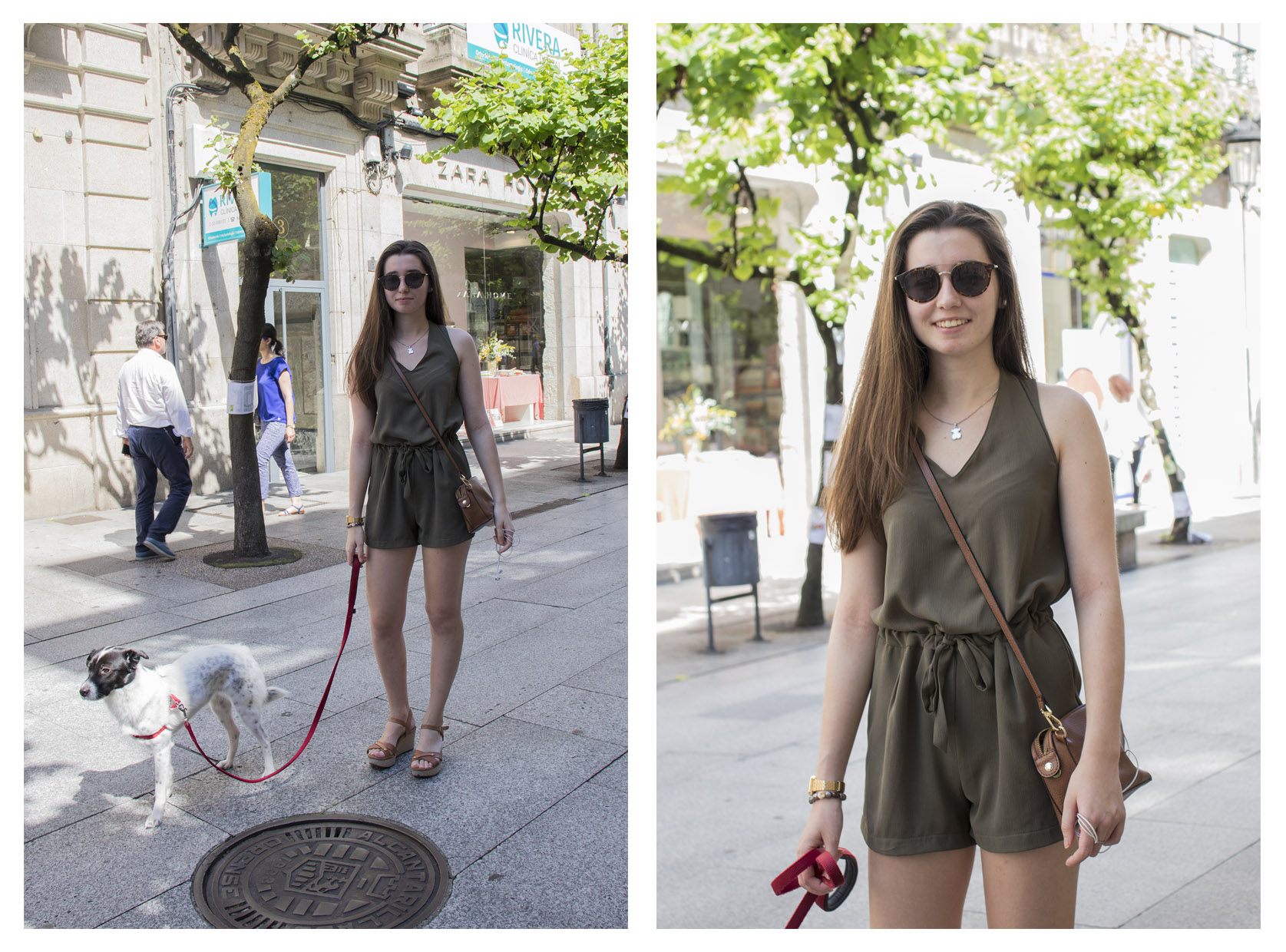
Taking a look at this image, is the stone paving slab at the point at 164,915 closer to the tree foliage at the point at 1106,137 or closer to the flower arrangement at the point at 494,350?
the flower arrangement at the point at 494,350

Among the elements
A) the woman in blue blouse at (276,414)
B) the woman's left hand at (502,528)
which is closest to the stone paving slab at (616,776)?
the woman's left hand at (502,528)

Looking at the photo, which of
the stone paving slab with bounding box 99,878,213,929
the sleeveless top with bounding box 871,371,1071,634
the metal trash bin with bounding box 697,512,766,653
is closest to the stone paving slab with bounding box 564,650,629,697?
the stone paving slab with bounding box 99,878,213,929

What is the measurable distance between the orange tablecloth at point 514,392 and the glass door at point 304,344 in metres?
0.38

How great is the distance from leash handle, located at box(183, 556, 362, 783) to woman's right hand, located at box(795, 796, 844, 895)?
4.26 ft

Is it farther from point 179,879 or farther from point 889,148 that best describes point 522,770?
point 889,148

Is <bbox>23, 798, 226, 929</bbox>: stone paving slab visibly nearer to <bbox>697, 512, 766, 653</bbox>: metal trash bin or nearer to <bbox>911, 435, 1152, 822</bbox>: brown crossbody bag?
<bbox>911, 435, 1152, 822</bbox>: brown crossbody bag

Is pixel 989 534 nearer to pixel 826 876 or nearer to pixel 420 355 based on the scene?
pixel 826 876

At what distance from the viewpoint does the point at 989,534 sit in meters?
1.73

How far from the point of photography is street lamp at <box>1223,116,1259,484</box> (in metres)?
7.35

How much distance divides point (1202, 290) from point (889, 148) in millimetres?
5433

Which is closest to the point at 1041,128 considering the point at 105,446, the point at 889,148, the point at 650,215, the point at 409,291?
the point at 889,148

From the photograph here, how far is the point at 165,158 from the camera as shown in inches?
98.3

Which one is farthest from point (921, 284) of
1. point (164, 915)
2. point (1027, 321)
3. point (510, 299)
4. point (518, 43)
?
point (1027, 321)

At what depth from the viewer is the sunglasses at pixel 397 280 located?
8.39ft
